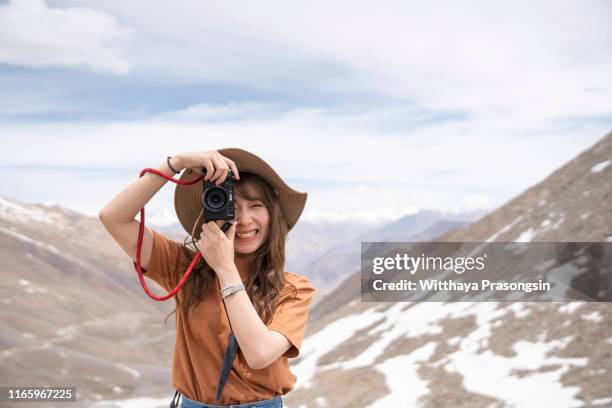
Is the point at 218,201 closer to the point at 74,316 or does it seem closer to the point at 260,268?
the point at 260,268

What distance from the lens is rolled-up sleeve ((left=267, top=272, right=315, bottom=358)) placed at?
3.50 m

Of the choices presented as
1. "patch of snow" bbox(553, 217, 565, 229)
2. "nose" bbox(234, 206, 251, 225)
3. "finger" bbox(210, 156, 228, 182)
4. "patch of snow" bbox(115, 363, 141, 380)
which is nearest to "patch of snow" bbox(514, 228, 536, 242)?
"patch of snow" bbox(553, 217, 565, 229)

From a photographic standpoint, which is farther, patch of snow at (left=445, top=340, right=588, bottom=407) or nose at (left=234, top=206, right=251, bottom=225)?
patch of snow at (left=445, top=340, right=588, bottom=407)

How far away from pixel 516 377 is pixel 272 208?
603 inches

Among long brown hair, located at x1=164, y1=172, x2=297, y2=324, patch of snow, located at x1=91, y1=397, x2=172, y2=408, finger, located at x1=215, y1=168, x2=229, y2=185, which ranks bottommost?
patch of snow, located at x1=91, y1=397, x2=172, y2=408

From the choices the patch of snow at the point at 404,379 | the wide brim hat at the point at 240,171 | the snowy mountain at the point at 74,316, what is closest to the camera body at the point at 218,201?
the wide brim hat at the point at 240,171

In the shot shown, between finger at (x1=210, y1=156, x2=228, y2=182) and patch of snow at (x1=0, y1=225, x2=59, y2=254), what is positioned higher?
finger at (x1=210, y1=156, x2=228, y2=182)

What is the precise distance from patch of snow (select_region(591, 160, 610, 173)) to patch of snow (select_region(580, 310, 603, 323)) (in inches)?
674

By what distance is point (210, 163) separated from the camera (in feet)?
11.3

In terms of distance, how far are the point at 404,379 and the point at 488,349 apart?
10.2 ft

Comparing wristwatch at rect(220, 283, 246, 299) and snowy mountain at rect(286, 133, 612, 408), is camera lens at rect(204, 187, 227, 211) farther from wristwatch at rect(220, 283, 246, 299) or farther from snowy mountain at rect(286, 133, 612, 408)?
snowy mountain at rect(286, 133, 612, 408)

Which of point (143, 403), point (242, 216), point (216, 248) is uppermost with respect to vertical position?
point (242, 216)

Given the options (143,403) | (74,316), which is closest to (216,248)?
(143,403)

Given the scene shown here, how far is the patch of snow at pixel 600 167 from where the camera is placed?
112 feet
